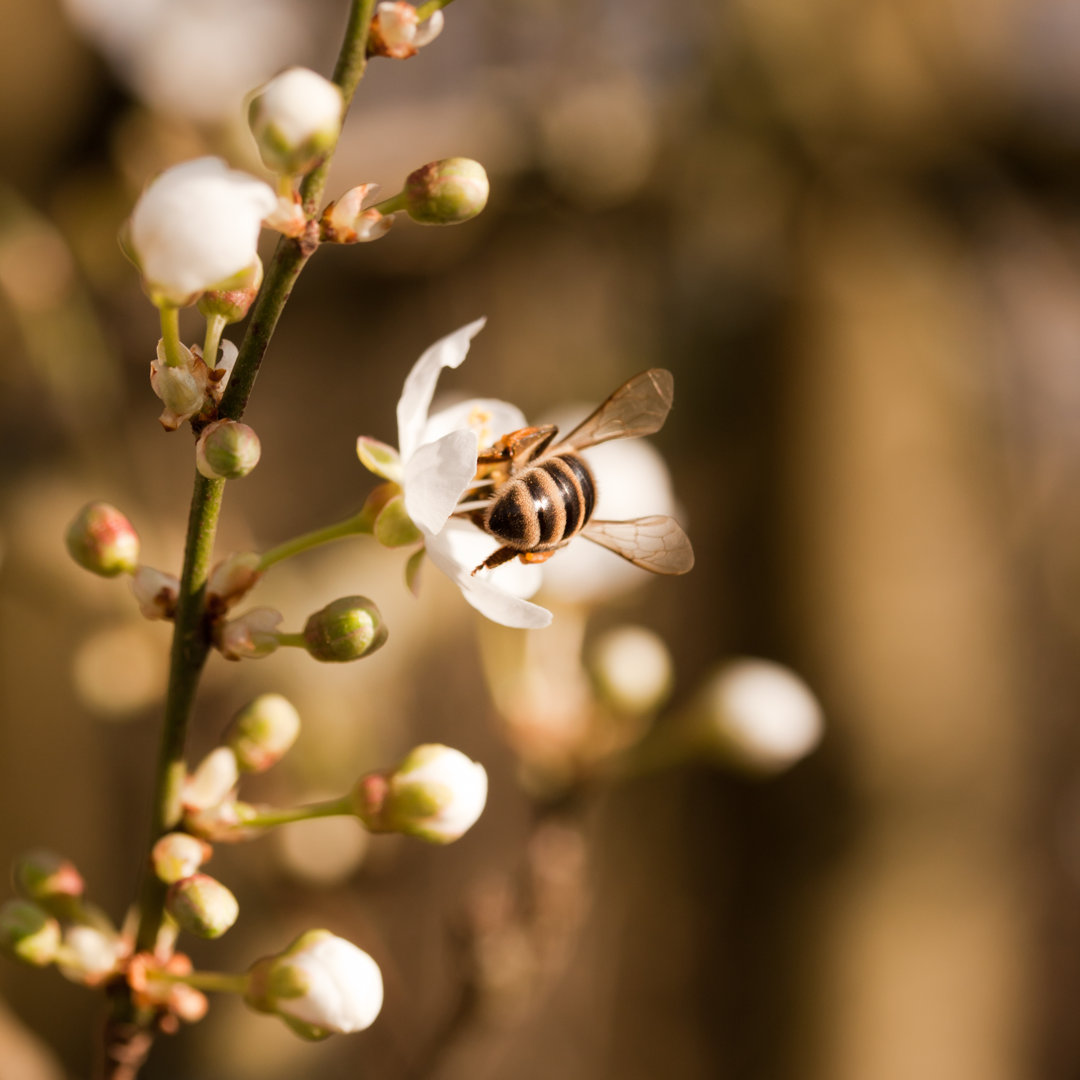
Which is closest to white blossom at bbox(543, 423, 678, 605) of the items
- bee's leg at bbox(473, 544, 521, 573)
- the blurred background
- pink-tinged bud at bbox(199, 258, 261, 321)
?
bee's leg at bbox(473, 544, 521, 573)

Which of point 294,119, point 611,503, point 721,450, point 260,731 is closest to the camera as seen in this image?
point 294,119

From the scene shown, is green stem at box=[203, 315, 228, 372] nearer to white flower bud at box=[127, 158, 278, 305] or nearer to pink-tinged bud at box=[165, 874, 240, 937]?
white flower bud at box=[127, 158, 278, 305]

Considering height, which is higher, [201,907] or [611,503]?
[611,503]

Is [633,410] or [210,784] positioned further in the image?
[633,410]

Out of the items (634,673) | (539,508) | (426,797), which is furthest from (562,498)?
(634,673)

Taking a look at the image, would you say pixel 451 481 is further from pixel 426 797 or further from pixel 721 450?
pixel 721 450

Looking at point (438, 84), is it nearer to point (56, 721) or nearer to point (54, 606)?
point (54, 606)

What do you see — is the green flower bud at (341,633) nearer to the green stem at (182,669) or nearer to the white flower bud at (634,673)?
the green stem at (182,669)

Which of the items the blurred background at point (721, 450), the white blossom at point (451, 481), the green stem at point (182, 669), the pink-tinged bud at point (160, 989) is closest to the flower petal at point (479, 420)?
the white blossom at point (451, 481)
